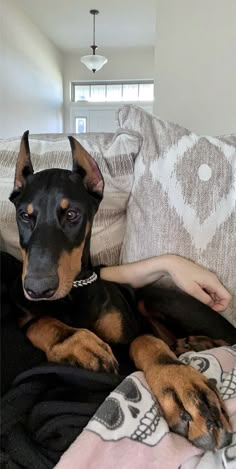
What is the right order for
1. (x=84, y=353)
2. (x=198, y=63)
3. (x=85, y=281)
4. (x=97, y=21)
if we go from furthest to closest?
(x=97, y=21) → (x=198, y=63) → (x=85, y=281) → (x=84, y=353)

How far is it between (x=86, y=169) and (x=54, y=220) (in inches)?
7.2

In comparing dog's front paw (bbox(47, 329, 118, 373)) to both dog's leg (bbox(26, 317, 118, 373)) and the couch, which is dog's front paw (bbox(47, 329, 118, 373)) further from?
the couch

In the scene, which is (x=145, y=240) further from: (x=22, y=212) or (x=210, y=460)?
(x=210, y=460)

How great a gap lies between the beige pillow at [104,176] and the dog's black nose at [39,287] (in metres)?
0.44

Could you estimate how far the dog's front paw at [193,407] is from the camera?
63cm

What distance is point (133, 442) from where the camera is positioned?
2.00 feet

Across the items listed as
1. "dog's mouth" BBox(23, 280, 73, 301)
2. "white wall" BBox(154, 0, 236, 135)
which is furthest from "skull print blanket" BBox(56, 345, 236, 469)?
"white wall" BBox(154, 0, 236, 135)

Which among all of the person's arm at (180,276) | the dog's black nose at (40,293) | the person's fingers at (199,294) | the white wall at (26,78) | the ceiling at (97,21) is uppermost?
the ceiling at (97,21)

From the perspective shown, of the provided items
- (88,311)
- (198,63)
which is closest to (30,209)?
(88,311)

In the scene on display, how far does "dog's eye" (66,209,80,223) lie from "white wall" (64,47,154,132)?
641 cm

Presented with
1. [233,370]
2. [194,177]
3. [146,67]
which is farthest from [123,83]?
[233,370]

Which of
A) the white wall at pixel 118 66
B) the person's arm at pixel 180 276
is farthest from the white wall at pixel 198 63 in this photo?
the white wall at pixel 118 66

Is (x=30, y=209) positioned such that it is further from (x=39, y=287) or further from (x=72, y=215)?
(x=39, y=287)

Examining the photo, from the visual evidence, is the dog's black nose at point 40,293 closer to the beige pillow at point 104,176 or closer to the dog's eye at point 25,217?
the dog's eye at point 25,217
